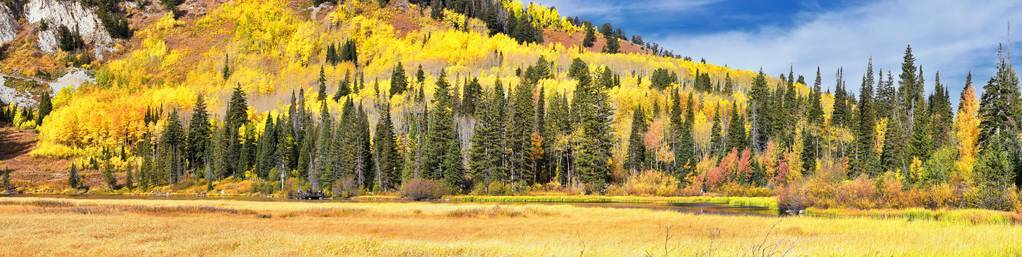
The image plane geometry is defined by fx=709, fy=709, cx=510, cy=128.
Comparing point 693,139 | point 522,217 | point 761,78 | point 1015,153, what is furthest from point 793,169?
point 522,217

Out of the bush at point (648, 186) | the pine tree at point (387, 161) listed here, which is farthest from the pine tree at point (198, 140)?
the bush at point (648, 186)

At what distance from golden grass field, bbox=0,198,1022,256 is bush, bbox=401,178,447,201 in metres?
34.1

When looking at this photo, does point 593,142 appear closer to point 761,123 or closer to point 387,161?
point 387,161

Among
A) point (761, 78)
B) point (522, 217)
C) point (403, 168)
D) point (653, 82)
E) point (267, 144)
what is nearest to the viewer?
point (522, 217)

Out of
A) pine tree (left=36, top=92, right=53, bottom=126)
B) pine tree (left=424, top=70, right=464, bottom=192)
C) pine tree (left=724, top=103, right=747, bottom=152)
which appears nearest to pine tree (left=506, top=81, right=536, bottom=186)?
pine tree (left=424, top=70, right=464, bottom=192)

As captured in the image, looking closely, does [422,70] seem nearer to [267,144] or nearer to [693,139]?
[267,144]

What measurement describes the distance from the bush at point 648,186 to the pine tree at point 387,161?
1219 inches

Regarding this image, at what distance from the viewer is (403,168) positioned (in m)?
102

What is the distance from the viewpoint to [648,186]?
306 feet

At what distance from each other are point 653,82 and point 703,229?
136515 millimetres

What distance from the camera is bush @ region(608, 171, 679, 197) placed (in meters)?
91.7

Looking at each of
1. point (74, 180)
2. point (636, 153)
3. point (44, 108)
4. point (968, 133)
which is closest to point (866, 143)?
point (968, 133)

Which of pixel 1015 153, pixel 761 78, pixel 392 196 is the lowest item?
pixel 392 196

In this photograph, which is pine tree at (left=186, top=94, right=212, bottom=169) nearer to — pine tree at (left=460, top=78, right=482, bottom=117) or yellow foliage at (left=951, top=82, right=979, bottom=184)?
pine tree at (left=460, top=78, right=482, bottom=117)
